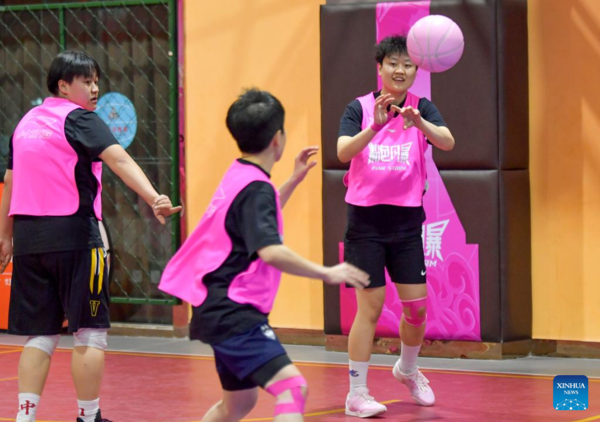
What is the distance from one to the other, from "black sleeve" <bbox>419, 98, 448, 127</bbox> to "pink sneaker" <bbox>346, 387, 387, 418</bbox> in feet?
4.40

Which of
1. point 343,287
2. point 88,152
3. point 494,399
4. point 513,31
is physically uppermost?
point 513,31

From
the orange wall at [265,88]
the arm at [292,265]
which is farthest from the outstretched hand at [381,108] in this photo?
the orange wall at [265,88]

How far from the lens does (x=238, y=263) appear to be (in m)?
3.43

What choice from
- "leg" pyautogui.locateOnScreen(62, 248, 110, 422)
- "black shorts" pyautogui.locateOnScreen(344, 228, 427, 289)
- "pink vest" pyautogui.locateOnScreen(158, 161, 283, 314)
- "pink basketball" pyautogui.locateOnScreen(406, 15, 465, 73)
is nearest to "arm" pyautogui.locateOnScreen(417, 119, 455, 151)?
"pink basketball" pyautogui.locateOnScreen(406, 15, 465, 73)

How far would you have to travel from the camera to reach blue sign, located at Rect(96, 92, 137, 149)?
8.02 metres

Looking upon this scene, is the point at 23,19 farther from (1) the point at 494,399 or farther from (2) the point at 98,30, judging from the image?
(1) the point at 494,399

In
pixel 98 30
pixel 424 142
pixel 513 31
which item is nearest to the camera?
pixel 424 142

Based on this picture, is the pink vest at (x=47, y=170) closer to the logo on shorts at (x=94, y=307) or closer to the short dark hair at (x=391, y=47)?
the logo on shorts at (x=94, y=307)

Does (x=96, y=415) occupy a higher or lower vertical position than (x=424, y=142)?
lower

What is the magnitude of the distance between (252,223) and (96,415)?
1.67 m

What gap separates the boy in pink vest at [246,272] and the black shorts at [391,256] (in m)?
1.52

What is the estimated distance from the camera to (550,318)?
672 cm

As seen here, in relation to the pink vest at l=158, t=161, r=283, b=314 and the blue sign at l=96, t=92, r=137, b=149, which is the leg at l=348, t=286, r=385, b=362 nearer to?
the pink vest at l=158, t=161, r=283, b=314

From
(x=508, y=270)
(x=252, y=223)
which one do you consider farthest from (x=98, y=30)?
(x=252, y=223)
